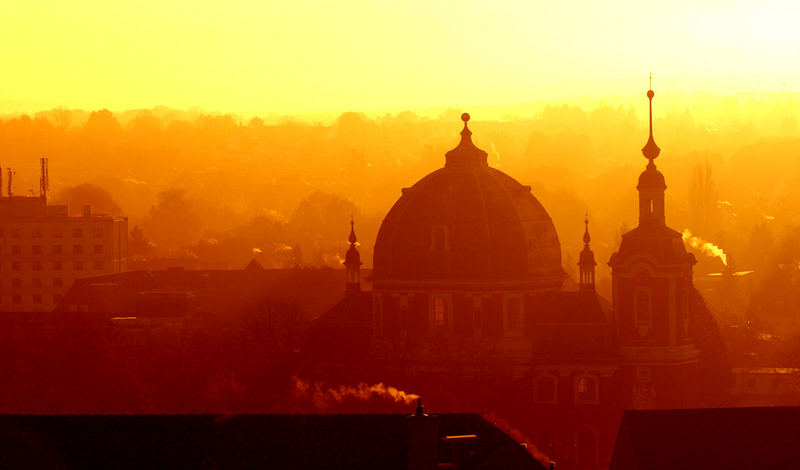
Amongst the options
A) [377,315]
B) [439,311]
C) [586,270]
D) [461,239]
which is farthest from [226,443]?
[586,270]

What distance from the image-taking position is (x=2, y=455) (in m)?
81.4

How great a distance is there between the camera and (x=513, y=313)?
185125 mm

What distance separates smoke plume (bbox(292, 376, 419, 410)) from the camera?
541 feet

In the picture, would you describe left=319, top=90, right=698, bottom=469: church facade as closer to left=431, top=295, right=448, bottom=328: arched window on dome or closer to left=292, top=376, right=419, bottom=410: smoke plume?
left=431, top=295, right=448, bottom=328: arched window on dome

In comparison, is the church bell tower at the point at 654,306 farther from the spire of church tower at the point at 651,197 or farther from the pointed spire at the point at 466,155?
the pointed spire at the point at 466,155

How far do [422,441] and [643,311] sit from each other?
10291cm

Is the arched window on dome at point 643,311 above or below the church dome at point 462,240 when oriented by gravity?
below

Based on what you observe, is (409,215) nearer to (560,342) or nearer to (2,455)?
(560,342)

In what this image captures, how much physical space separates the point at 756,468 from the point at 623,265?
8388cm

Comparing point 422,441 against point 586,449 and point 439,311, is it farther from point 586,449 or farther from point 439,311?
point 439,311

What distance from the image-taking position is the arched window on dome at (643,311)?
17875 centimetres

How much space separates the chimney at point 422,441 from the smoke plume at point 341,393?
8387 cm

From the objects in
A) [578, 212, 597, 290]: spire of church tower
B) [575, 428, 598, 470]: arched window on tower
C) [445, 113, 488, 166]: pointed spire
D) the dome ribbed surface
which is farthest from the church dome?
[575, 428, 598, 470]: arched window on tower

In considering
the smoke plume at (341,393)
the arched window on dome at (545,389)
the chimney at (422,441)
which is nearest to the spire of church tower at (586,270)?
the arched window on dome at (545,389)
